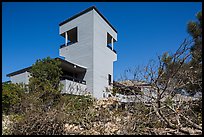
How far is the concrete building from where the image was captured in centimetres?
1019

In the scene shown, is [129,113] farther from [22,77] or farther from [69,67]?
[22,77]

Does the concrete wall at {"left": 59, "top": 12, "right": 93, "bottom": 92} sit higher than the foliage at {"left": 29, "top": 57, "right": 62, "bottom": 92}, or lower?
higher

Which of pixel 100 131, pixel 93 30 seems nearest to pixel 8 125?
pixel 100 131

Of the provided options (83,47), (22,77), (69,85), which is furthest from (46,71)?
(83,47)

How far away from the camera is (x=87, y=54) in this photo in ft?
34.5

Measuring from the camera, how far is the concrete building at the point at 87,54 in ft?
33.4

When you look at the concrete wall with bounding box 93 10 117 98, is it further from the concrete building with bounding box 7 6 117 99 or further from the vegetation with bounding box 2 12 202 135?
the vegetation with bounding box 2 12 202 135

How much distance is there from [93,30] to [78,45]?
1385mm

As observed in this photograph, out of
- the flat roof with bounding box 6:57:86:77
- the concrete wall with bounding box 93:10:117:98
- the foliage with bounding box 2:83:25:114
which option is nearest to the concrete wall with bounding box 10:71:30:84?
the flat roof with bounding box 6:57:86:77

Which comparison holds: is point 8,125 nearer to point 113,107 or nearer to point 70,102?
point 70,102

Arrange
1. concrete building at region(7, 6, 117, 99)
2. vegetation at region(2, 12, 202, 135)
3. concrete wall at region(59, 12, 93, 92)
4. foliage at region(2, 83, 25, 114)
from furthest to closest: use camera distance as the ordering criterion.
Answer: concrete wall at region(59, 12, 93, 92) < concrete building at region(7, 6, 117, 99) < foliage at region(2, 83, 25, 114) < vegetation at region(2, 12, 202, 135)

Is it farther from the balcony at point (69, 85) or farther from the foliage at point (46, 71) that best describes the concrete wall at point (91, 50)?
the foliage at point (46, 71)

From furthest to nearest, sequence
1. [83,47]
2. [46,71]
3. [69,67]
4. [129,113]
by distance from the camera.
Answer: [83,47] < [69,67] < [46,71] < [129,113]

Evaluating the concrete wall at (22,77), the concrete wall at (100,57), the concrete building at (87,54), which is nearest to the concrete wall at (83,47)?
the concrete building at (87,54)
